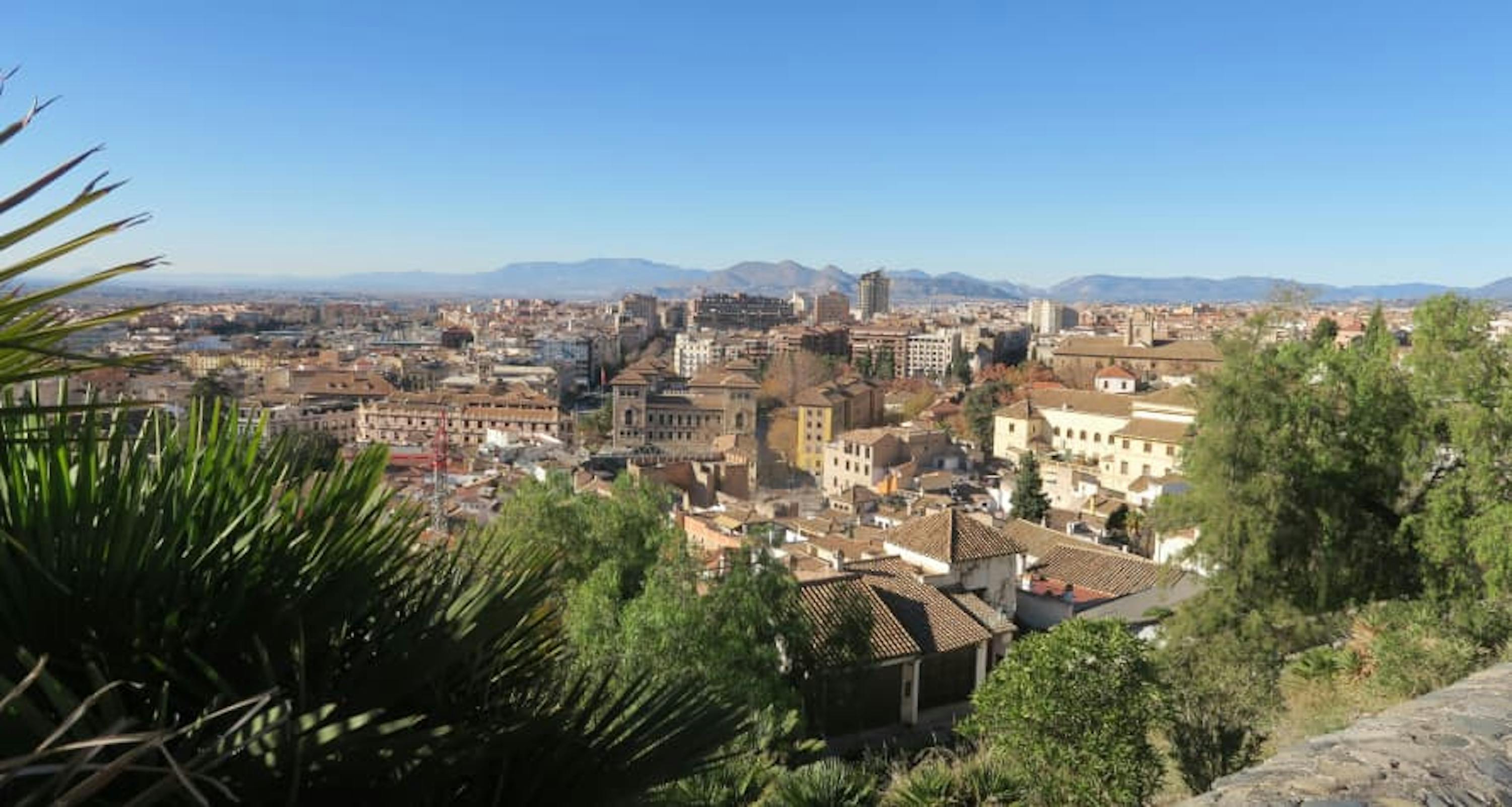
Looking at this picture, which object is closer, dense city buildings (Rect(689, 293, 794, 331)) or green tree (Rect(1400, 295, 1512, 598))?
green tree (Rect(1400, 295, 1512, 598))

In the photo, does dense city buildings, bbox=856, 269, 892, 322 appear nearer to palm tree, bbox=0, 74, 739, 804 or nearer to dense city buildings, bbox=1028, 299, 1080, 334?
dense city buildings, bbox=1028, 299, 1080, 334

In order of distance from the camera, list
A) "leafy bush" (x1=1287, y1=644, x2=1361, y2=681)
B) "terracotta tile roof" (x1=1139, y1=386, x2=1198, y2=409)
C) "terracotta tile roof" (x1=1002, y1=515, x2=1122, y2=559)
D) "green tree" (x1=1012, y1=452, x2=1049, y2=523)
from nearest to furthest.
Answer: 1. "leafy bush" (x1=1287, y1=644, x2=1361, y2=681)
2. "terracotta tile roof" (x1=1002, y1=515, x2=1122, y2=559)
3. "green tree" (x1=1012, y1=452, x2=1049, y2=523)
4. "terracotta tile roof" (x1=1139, y1=386, x2=1198, y2=409)

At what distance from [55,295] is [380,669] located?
105cm

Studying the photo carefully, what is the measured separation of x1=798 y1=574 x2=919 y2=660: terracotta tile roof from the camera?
1111 cm

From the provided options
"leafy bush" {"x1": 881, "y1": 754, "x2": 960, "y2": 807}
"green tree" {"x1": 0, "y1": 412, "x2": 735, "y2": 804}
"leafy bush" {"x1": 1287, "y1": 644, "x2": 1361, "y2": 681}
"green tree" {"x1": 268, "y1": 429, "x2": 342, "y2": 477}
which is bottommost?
"leafy bush" {"x1": 1287, "y1": 644, "x2": 1361, "y2": 681}

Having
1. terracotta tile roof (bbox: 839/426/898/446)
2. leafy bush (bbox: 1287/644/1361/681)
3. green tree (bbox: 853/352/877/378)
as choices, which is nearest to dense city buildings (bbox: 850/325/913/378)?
green tree (bbox: 853/352/877/378)

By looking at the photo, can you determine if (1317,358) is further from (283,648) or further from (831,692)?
(283,648)

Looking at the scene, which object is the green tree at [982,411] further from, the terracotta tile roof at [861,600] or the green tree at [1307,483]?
the green tree at [1307,483]

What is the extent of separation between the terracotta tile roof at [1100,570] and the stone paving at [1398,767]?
14280 mm

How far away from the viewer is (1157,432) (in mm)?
36188

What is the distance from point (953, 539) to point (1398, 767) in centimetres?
1218

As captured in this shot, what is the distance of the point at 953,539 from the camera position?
15.5 metres

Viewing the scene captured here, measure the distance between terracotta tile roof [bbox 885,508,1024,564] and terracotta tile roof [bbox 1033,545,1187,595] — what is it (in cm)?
243

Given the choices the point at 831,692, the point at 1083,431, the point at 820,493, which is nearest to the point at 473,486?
the point at 820,493
